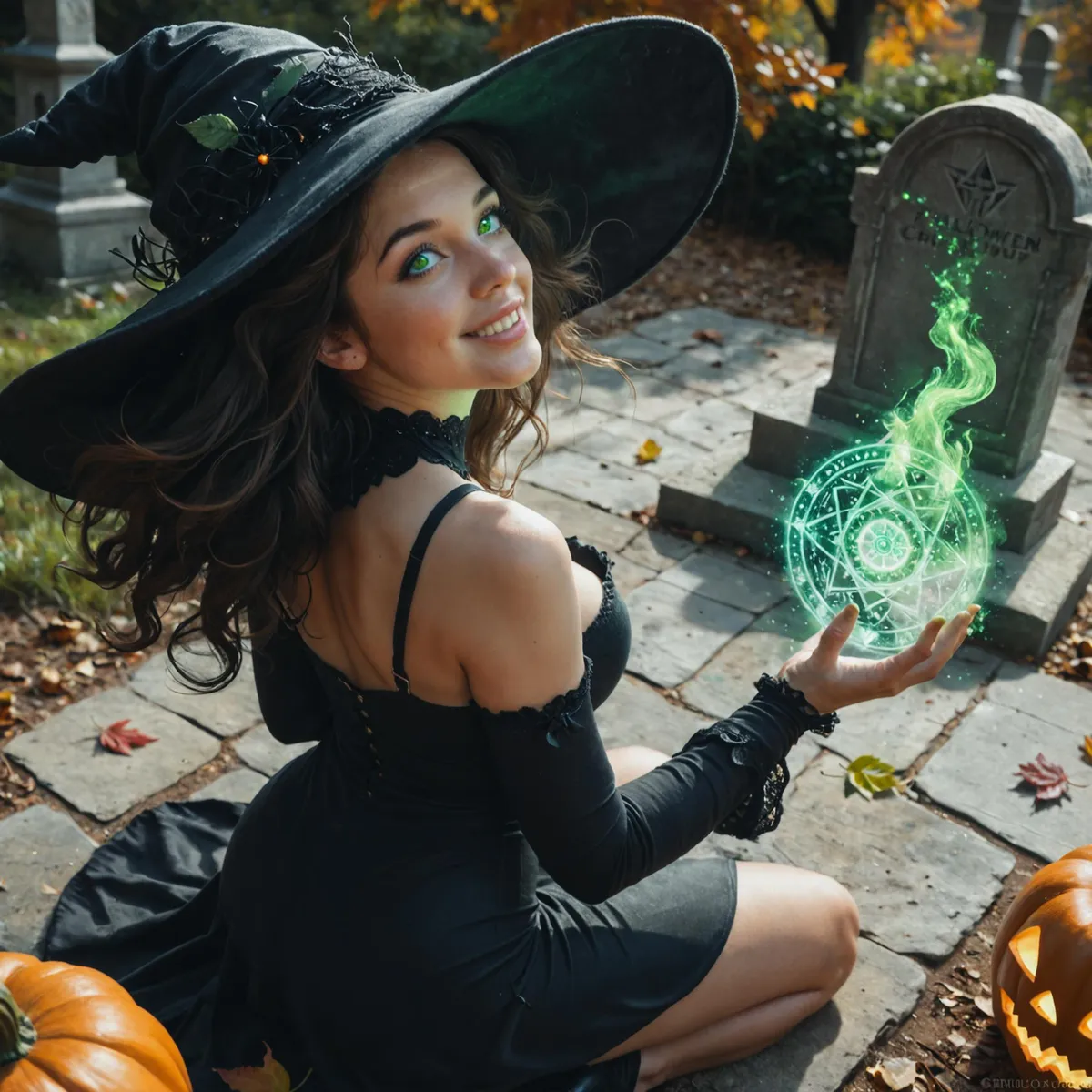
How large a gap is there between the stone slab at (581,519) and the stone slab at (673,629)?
33 centimetres

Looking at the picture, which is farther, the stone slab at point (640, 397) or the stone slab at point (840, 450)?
the stone slab at point (640, 397)

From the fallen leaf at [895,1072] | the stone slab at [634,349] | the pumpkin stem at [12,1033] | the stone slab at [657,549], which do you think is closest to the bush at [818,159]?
the stone slab at [634,349]

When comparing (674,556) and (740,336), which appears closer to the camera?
(674,556)

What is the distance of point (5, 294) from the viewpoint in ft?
23.3

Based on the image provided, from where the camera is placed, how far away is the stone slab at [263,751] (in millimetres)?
3320

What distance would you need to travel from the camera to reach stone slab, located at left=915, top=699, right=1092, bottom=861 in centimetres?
316

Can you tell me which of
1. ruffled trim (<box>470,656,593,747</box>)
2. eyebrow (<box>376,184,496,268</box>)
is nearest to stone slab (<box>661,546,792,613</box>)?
ruffled trim (<box>470,656,593,747</box>)

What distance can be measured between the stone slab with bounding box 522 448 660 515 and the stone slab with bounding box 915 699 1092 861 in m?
1.81

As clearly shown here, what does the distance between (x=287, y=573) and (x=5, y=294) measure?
20.2 ft

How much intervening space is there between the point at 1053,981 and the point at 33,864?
237 centimetres

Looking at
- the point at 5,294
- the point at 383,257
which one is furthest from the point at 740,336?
the point at 383,257

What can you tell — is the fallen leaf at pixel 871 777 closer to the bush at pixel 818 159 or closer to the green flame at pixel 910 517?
the green flame at pixel 910 517

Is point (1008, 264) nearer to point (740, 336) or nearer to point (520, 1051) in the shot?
point (740, 336)

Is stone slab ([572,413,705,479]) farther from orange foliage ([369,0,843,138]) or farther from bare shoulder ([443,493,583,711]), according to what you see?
bare shoulder ([443,493,583,711])
